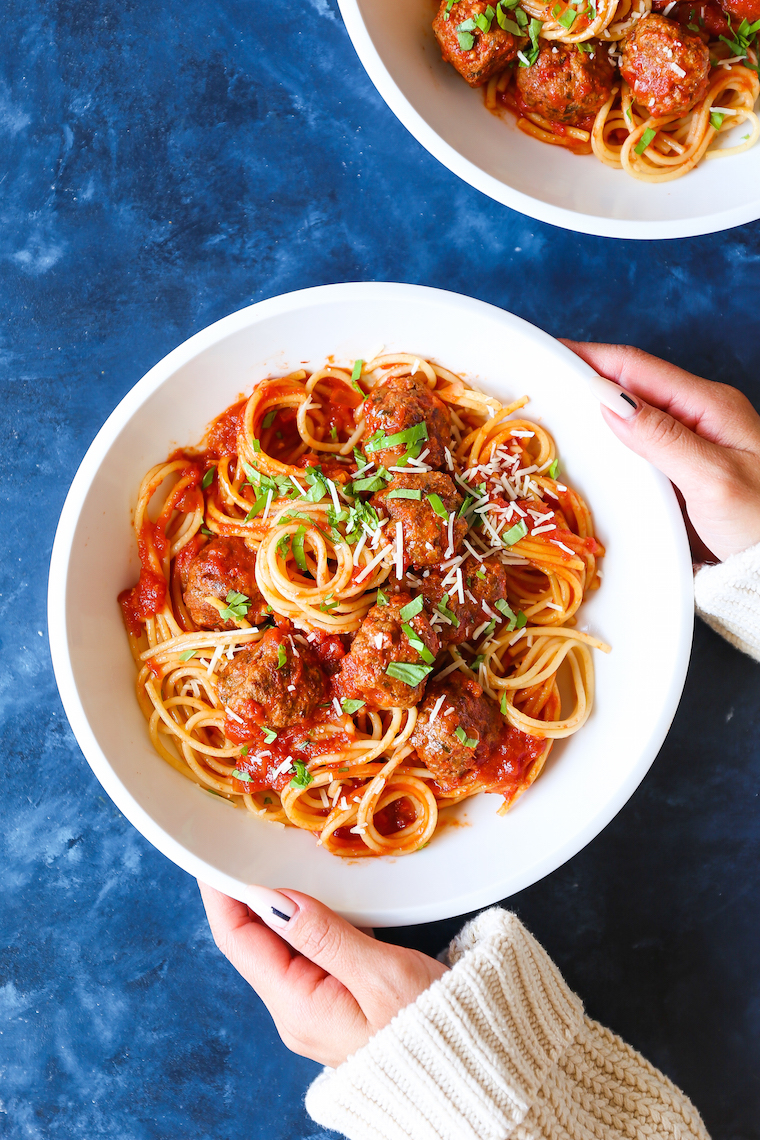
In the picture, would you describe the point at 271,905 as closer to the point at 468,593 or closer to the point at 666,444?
the point at 468,593

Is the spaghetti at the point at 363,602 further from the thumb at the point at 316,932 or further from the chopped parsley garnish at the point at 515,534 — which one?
the thumb at the point at 316,932

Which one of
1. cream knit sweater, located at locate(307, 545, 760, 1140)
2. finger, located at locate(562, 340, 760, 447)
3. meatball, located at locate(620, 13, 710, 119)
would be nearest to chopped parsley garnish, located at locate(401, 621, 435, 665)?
cream knit sweater, located at locate(307, 545, 760, 1140)

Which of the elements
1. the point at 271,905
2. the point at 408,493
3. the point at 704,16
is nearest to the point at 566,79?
the point at 704,16

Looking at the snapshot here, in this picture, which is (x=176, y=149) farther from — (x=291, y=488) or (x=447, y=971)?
(x=447, y=971)

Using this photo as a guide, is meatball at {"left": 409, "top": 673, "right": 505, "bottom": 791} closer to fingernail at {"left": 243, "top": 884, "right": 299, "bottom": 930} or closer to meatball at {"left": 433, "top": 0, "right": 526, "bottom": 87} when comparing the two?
fingernail at {"left": 243, "top": 884, "right": 299, "bottom": 930}

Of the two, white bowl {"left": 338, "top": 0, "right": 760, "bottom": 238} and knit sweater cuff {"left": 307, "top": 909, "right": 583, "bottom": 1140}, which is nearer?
knit sweater cuff {"left": 307, "top": 909, "right": 583, "bottom": 1140}

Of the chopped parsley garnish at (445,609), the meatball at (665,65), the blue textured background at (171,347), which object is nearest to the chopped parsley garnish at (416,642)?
the chopped parsley garnish at (445,609)
